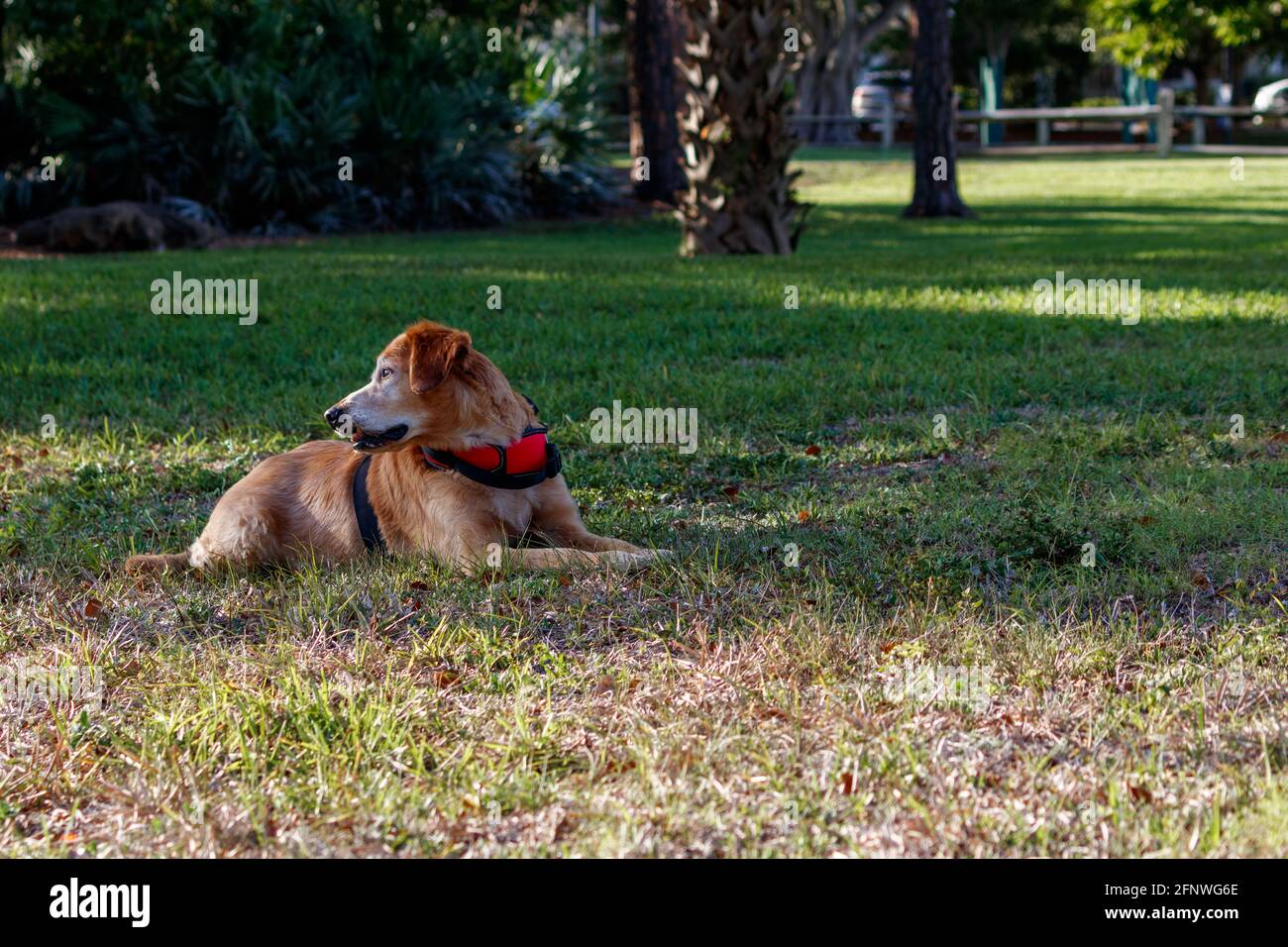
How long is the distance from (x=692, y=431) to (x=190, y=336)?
4.54m

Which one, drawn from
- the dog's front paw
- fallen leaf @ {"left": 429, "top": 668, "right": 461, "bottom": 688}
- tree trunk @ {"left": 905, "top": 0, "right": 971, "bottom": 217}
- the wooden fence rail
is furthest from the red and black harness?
the wooden fence rail

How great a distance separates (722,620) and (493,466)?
116 centimetres

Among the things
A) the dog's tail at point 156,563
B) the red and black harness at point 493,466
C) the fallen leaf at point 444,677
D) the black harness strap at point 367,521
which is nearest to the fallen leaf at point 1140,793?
the fallen leaf at point 444,677

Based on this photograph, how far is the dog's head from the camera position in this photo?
498 centimetres

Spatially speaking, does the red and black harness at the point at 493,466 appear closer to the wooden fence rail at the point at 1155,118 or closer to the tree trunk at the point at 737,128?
the tree trunk at the point at 737,128

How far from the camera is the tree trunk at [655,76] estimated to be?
21641mm

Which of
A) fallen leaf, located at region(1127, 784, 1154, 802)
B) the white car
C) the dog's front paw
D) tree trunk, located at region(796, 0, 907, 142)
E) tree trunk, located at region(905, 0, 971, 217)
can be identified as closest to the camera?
fallen leaf, located at region(1127, 784, 1154, 802)

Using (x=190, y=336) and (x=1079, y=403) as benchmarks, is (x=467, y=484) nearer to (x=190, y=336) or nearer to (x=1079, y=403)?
(x=1079, y=403)

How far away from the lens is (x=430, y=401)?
5070mm

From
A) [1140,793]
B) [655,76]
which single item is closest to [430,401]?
[1140,793]

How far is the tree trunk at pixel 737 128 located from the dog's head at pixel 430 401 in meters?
10.4

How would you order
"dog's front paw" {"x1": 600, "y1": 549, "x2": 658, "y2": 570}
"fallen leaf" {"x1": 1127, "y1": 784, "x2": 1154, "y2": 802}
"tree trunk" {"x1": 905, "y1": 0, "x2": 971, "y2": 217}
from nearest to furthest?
"fallen leaf" {"x1": 1127, "y1": 784, "x2": 1154, "y2": 802} → "dog's front paw" {"x1": 600, "y1": 549, "x2": 658, "y2": 570} → "tree trunk" {"x1": 905, "y1": 0, "x2": 971, "y2": 217}

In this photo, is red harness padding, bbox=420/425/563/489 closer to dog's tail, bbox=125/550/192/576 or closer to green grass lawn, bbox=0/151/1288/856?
green grass lawn, bbox=0/151/1288/856

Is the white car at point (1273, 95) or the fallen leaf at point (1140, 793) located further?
the white car at point (1273, 95)
